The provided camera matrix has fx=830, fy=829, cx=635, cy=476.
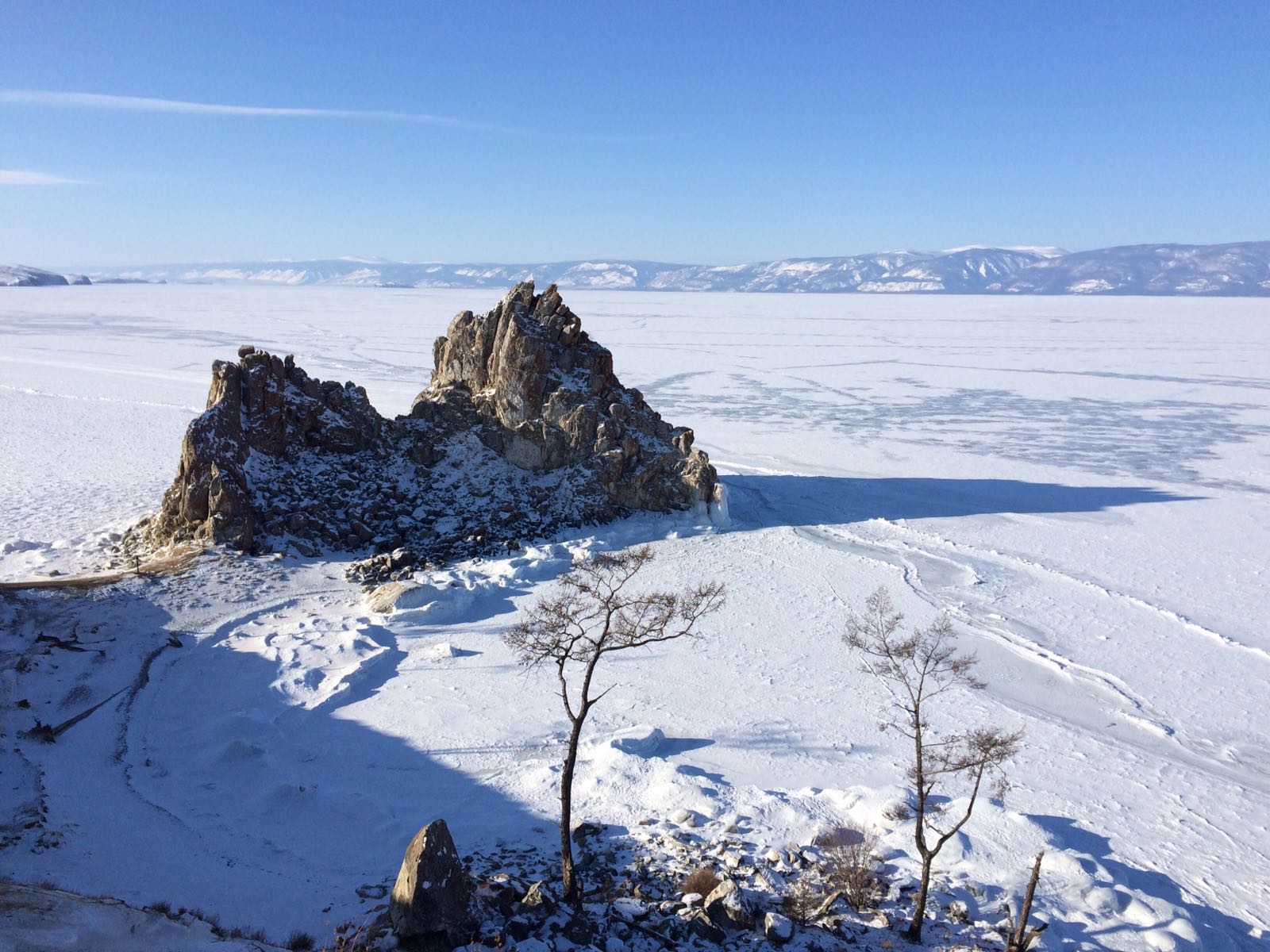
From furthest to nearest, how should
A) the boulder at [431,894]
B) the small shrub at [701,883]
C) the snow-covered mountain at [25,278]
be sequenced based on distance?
the snow-covered mountain at [25,278]
the small shrub at [701,883]
the boulder at [431,894]

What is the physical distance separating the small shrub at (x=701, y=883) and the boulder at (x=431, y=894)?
292 cm

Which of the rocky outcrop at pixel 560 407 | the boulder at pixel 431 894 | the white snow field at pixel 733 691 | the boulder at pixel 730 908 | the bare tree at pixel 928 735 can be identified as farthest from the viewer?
the rocky outcrop at pixel 560 407

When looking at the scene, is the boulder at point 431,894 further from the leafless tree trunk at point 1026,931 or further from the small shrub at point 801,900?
the leafless tree trunk at point 1026,931

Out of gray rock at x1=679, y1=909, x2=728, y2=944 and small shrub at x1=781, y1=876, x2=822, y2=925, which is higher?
gray rock at x1=679, y1=909, x2=728, y2=944

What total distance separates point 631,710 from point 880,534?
506 inches

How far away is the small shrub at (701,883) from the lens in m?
10.8

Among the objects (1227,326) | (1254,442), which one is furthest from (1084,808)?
(1227,326)

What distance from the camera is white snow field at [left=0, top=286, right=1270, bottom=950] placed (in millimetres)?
11438

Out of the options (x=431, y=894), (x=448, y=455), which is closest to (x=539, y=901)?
(x=431, y=894)

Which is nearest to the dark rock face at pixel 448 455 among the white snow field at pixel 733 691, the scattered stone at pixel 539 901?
the white snow field at pixel 733 691

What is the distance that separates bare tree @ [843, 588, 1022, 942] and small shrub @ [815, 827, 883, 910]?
624mm

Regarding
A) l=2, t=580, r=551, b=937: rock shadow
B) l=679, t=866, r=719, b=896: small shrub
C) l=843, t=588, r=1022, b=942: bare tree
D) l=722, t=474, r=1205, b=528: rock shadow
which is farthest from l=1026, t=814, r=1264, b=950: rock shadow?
l=722, t=474, r=1205, b=528: rock shadow

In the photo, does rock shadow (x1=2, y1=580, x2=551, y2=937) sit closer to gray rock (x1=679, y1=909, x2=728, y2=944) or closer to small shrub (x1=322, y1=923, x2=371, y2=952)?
small shrub (x1=322, y1=923, x2=371, y2=952)

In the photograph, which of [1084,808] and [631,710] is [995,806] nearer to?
[1084,808]
